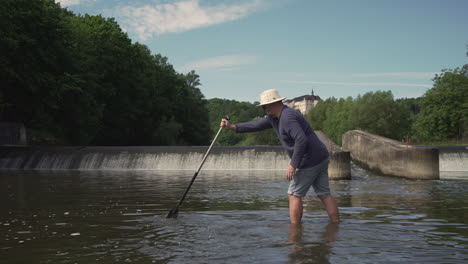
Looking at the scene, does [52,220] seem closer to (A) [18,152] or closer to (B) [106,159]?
(B) [106,159]

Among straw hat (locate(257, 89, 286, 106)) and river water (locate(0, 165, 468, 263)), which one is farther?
straw hat (locate(257, 89, 286, 106))

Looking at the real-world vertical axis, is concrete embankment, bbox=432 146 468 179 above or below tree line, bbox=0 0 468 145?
below

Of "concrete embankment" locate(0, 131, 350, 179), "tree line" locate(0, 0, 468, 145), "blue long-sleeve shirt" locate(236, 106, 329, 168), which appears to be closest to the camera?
"blue long-sleeve shirt" locate(236, 106, 329, 168)

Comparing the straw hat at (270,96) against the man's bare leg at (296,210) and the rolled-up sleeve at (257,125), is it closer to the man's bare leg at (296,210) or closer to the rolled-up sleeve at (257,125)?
the rolled-up sleeve at (257,125)

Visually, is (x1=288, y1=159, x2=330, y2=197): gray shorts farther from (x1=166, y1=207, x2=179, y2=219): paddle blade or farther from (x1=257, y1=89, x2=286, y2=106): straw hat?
(x1=166, y1=207, x2=179, y2=219): paddle blade

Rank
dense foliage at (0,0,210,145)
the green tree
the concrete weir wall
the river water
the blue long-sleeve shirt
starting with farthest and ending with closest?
the green tree → dense foliage at (0,0,210,145) → the concrete weir wall → the blue long-sleeve shirt → the river water

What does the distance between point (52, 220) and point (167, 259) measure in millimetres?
3570

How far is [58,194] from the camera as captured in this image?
13.0 m

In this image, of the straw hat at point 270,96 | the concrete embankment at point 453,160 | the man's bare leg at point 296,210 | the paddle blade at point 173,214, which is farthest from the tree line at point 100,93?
the man's bare leg at point 296,210

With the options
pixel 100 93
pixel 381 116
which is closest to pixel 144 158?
pixel 100 93

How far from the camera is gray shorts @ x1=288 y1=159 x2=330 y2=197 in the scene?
298 inches

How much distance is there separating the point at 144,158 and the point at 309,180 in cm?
2112

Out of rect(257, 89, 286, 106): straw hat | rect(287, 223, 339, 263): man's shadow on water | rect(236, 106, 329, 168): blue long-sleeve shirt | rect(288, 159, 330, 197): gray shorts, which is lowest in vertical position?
rect(287, 223, 339, 263): man's shadow on water

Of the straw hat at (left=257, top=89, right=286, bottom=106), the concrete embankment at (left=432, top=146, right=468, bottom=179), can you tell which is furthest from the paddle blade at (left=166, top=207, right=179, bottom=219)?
the concrete embankment at (left=432, top=146, right=468, bottom=179)
